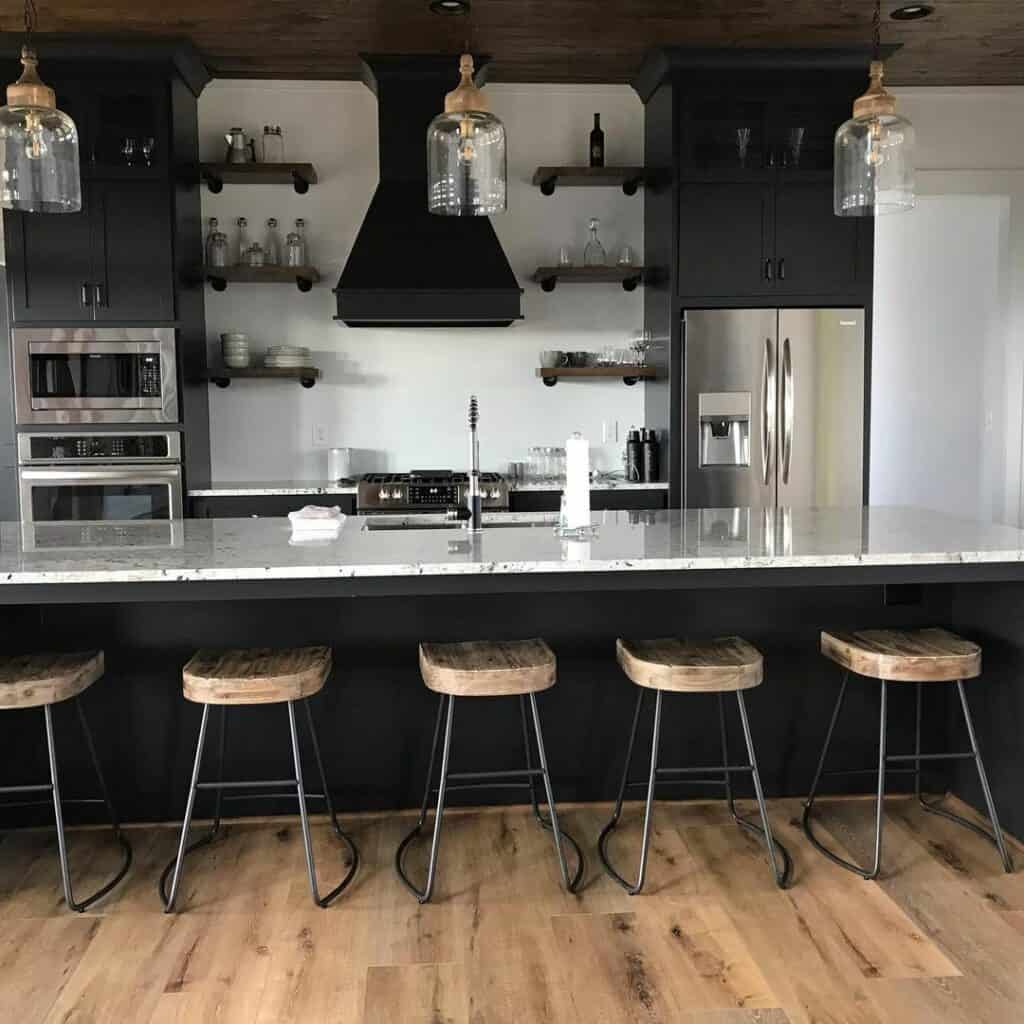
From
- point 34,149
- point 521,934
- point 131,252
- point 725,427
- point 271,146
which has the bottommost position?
point 521,934

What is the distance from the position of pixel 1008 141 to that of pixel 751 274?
178 centimetres

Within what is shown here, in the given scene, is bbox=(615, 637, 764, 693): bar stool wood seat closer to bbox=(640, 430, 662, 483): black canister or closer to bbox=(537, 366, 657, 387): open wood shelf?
bbox=(640, 430, 662, 483): black canister

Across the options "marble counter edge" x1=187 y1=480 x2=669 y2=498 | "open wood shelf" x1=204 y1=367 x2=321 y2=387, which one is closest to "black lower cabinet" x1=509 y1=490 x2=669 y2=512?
"marble counter edge" x1=187 y1=480 x2=669 y2=498

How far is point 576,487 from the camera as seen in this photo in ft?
9.96

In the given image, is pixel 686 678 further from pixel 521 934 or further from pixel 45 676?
pixel 45 676

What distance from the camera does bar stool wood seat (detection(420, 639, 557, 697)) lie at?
260cm

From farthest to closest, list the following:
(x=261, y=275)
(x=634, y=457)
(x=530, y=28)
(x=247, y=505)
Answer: (x=634, y=457) < (x=261, y=275) < (x=247, y=505) < (x=530, y=28)

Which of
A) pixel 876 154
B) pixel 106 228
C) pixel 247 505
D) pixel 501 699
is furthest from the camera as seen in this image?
pixel 247 505

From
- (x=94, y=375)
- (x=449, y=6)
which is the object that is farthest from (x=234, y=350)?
(x=449, y=6)

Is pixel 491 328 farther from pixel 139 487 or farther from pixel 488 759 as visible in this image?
pixel 488 759

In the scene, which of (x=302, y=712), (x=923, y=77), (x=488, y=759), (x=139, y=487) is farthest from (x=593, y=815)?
(x=923, y=77)

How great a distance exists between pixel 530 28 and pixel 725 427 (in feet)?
6.38

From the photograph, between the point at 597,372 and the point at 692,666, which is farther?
the point at 597,372

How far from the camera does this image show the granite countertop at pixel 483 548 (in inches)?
100
